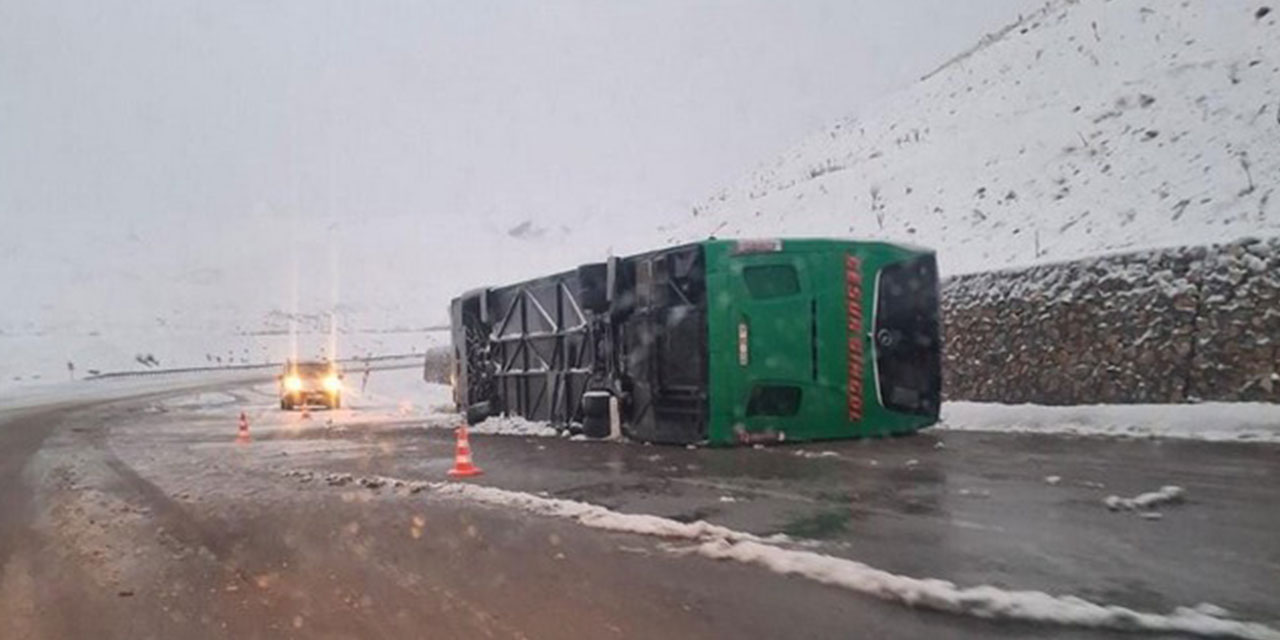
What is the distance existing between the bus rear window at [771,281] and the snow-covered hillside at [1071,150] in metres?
6.12

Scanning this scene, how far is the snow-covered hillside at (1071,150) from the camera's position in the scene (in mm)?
15938

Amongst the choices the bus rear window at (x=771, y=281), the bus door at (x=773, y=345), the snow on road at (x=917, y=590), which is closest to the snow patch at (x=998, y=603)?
the snow on road at (x=917, y=590)

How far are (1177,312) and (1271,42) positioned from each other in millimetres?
10492

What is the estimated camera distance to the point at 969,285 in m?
15.8

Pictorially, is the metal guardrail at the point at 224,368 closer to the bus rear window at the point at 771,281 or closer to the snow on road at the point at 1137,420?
the snow on road at the point at 1137,420

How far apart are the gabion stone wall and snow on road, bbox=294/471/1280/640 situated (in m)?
8.29

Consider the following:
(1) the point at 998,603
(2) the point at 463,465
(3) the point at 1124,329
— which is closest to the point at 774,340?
(2) the point at 463,465

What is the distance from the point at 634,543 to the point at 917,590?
217cm

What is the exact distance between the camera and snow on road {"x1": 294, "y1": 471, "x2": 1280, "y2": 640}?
4.21 meters

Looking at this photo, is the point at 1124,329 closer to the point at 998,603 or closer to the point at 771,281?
the point at 771,281

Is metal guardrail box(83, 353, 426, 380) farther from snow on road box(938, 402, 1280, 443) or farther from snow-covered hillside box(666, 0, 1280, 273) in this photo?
snow on road box(938, 402, 1280, 443)

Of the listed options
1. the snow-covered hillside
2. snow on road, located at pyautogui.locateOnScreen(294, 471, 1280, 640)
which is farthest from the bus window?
the snow-covered hillside

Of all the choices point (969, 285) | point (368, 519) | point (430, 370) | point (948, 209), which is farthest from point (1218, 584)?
point (430, 370)

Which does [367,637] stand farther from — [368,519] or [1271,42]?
[1271,42]
